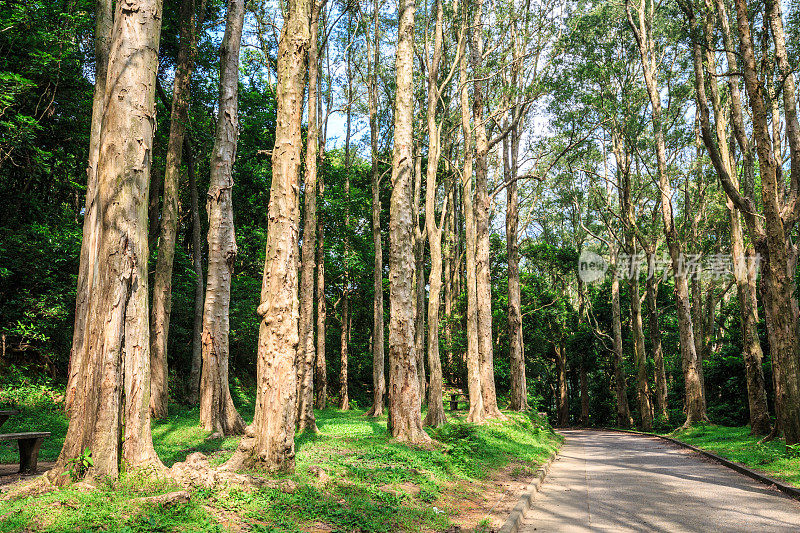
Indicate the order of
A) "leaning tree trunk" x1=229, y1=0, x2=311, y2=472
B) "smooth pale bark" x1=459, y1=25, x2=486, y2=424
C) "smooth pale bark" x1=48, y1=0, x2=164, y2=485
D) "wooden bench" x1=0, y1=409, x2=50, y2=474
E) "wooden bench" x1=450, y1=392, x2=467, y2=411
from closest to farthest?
"smooth pale bark" x1=48, y1=0, x2=164, y2=485 < "leaning tree trunk" x1=229, y1=0, x2=311, y2=472 < "wooden bench" x1=0, y1=409, x2=50, y2=474 < "smooth pale bark" x1=459, y1=25, x2=486, y2=424 < "wooden bench" x1=450, y1=392, x2=467, y2=411

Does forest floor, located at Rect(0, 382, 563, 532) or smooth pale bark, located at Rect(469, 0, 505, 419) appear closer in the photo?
forest floor, located at Rect(0, 382, 563, 532)

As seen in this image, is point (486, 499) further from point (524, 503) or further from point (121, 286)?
point (121, 286)

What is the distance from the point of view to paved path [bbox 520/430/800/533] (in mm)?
6438

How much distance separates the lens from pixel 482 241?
60.1 ft

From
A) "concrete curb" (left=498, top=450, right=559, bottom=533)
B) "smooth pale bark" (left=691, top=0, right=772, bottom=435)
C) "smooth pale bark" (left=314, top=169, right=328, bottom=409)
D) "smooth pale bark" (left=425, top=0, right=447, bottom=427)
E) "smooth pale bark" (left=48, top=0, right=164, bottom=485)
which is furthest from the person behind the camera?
"smooth pale bark" (left=314, top=169, right=328, bottom=409)

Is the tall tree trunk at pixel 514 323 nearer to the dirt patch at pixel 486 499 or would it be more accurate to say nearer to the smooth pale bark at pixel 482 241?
the smooth pale bark at pixel 482 241

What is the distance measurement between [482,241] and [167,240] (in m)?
9.97

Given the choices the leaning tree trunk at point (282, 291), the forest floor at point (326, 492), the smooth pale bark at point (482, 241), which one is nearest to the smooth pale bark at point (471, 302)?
the smooth pale bark at point (482, 241)

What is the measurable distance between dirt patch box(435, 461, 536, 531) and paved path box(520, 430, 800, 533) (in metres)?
0.35

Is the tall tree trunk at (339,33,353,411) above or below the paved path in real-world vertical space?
above

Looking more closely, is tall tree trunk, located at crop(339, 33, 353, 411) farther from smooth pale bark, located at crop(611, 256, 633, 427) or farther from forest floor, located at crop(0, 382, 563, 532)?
smooth pale bark, located at crop(611, 256, 633, 427)

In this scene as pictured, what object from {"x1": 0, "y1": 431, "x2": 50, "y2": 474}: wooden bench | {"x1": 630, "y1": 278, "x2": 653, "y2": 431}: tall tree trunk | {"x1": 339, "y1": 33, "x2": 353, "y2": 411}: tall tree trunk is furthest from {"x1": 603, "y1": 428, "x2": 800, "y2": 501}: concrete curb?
{"x1": 339, "y1": 33, "x2": 353, "y2": 411}: tall tree trunk

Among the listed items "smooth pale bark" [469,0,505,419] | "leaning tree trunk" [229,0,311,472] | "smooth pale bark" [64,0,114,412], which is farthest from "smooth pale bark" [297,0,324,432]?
"smooth pale bark" [469,0,505,419]

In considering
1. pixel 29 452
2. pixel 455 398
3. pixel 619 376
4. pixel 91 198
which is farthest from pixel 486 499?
pixel 619 376
